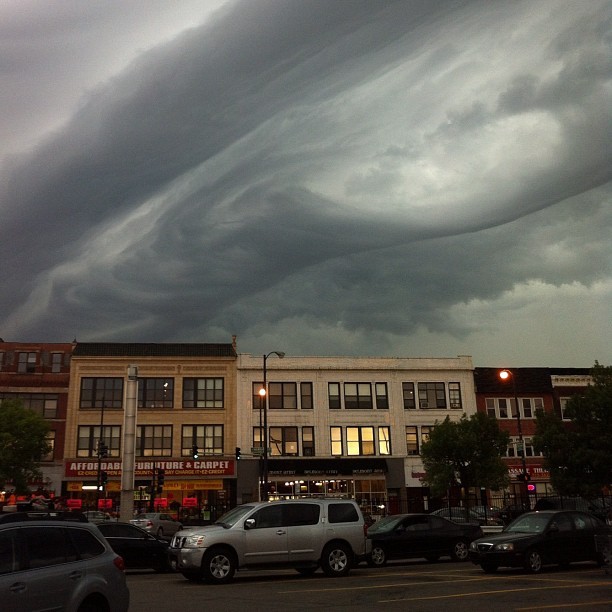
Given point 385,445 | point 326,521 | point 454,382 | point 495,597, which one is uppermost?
point 454,382

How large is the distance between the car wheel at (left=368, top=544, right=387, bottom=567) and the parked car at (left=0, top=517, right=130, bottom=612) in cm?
1361

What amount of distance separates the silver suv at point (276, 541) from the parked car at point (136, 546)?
3.73 m

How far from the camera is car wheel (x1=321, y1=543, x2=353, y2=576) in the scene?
58.8 feet

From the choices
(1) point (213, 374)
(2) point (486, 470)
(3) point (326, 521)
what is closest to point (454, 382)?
(2) point (486, 470)

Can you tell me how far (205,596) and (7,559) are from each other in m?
7.14

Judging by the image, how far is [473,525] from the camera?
24.2m

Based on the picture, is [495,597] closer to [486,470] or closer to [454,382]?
[486,470]

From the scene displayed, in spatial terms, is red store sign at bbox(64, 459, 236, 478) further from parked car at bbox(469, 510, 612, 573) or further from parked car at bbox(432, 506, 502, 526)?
parked car at bbox(469, 510, 612, 573)

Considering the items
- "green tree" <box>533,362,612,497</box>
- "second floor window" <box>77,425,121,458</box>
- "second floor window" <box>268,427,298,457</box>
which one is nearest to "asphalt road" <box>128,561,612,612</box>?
"green tree" <box>533,362,612,497</box>

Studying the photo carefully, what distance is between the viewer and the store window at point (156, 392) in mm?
58156

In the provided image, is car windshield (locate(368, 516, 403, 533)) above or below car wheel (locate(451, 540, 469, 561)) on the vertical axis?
above

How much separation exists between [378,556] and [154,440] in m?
38.7

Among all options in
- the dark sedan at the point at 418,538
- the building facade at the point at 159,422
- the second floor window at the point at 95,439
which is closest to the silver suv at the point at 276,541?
the dark sedan at the point at 418,538

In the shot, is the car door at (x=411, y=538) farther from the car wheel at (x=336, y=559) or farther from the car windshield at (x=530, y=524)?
the car wheel at (x=336, y=559)
